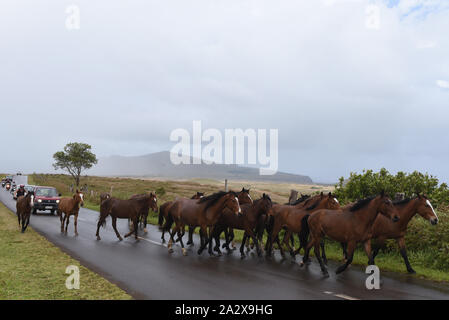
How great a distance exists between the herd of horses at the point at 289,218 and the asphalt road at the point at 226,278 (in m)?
0.54

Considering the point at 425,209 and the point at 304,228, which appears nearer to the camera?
the point at 425,209

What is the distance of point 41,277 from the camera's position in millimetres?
8375

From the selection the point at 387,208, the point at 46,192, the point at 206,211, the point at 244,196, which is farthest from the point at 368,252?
the point at 46,192

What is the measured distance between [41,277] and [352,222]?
26.2ft

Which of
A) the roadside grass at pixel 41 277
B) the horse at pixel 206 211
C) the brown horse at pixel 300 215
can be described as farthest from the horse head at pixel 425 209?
the roadside grass at pixel 41 277

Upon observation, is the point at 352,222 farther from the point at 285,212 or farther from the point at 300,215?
the point at 285,212

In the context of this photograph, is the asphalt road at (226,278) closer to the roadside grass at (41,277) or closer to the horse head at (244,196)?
the roadside grass at (41,277)

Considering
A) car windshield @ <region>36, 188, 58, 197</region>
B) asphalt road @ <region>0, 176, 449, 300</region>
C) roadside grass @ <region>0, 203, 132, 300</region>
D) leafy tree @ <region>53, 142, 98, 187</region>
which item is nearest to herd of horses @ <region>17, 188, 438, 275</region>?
asphalt road @ <region>0, 176, 449, 300</region>

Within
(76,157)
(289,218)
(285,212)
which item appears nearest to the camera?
(289,218)

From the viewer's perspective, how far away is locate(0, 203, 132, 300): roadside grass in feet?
23.1

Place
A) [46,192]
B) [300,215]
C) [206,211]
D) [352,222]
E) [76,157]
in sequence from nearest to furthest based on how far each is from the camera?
[352,222], [300,215], [206,211], [46,192], [76,157]
